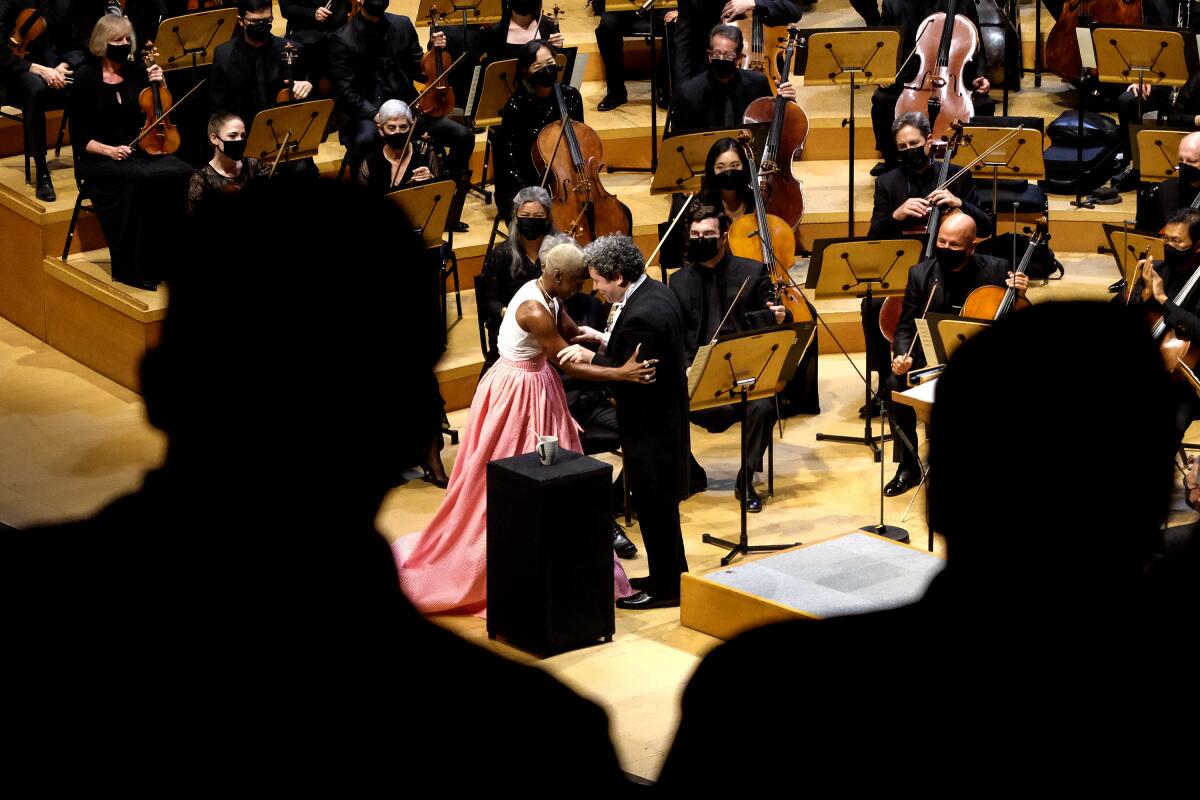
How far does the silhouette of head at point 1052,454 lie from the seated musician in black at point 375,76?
25.7 ft

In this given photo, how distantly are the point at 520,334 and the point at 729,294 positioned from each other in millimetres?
1223

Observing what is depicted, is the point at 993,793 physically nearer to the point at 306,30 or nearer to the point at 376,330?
the point at 376,330

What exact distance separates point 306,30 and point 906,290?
408 centimetres

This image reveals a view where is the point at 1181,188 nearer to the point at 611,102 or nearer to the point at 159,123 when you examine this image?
the point at 611,102

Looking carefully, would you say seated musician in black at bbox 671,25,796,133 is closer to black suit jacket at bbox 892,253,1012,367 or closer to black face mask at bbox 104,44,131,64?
black suit jacket at bbox 892,253,1012,367

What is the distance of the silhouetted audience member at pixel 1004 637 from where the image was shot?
0.74m

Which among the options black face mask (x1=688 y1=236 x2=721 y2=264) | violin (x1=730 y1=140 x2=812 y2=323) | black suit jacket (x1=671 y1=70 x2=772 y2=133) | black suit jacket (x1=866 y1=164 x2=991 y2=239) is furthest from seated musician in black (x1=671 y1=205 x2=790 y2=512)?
black suit jacket (x1=671 y1=70 x2=772 y2=133)

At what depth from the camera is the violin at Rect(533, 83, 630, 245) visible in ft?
24.7

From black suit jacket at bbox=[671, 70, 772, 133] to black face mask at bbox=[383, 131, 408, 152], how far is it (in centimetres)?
150

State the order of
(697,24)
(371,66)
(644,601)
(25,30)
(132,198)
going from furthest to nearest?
(697,24) < (371,66) < (25,30) < (132,198) < (644,601)

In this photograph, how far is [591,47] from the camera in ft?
35.2

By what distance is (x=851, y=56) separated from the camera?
26.6 ft

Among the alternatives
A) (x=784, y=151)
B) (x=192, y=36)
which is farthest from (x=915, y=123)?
(x=192, y=36)

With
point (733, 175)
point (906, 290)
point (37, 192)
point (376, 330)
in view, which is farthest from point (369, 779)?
point (37, 192)
